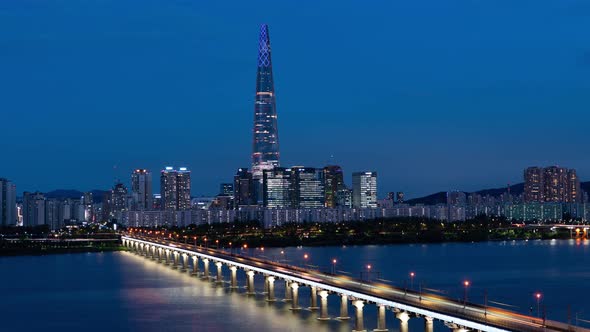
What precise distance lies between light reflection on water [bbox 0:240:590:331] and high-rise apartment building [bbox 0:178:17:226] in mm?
67973

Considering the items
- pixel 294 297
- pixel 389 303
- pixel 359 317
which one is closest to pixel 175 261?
pixel 294 297

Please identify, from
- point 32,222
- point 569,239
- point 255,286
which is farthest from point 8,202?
point 255,286

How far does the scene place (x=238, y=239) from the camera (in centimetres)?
12200

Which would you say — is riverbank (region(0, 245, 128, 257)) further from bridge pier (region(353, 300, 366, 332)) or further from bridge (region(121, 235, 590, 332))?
bridge pier (region(353, 300, 366, 332))

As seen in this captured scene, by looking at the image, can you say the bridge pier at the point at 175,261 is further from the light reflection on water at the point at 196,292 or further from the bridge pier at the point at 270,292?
the bridge pier at the point at 270,292

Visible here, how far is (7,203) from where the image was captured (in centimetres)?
15438

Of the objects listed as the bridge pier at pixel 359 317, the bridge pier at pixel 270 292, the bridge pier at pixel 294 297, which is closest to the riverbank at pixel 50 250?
the bridge pier at pixel 270 292

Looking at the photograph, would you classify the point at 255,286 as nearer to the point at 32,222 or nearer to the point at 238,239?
the point at 238,239

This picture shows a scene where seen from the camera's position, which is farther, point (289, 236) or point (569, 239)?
point (569, 239)

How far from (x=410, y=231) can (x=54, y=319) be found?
9755 centimetres

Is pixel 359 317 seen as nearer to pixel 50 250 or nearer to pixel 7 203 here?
pixel 50 250

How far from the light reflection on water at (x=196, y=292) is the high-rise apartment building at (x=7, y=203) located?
223 feet

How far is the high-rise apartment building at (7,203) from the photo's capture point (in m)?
153

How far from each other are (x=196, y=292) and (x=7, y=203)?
108172 mm
